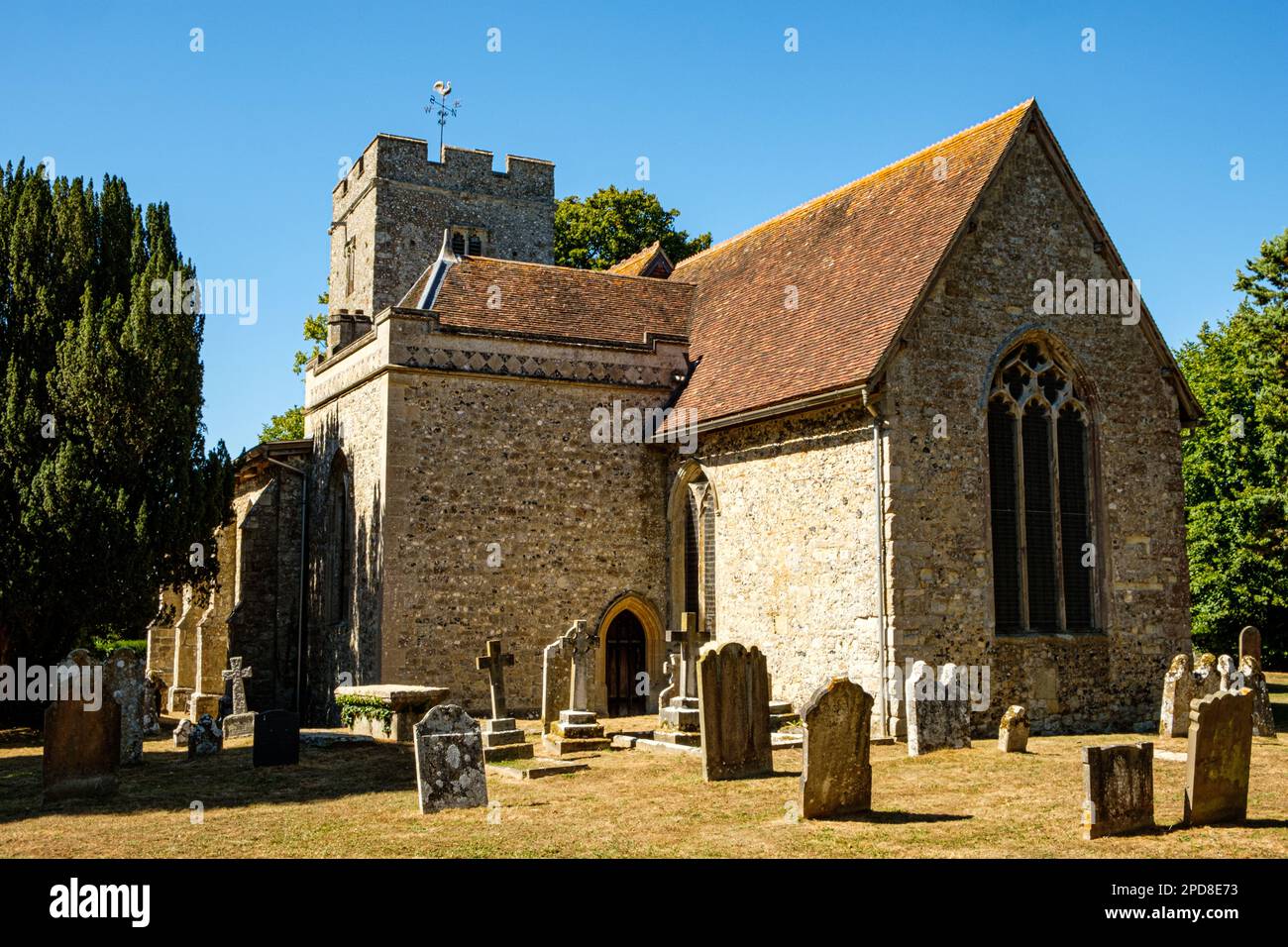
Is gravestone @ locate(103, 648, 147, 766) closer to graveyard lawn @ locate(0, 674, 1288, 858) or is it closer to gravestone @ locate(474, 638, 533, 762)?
graveyard lawn @ locate(0, 674, 1288, 858)

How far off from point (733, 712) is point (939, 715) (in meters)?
3.45

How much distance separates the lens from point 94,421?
716 inches

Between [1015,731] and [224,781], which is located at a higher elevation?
[1015,731]

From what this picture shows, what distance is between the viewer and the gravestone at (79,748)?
1182 centimetres

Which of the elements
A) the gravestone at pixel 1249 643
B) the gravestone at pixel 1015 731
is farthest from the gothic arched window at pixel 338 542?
the gravestone at pixel 1249 643

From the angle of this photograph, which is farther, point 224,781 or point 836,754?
point 224,781

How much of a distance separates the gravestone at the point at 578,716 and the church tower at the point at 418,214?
1539 cm

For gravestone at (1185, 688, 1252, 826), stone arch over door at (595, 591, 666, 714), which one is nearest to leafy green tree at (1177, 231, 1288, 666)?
stone arch over door at (595, 591, 666, 714)

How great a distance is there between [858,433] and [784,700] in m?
4.49

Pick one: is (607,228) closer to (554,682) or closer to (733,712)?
(554,682)

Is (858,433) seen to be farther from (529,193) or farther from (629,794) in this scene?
(529,193)

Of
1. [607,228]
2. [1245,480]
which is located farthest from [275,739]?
[1245,480]

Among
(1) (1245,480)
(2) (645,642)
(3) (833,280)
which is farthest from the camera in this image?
(1) (1245,480)
